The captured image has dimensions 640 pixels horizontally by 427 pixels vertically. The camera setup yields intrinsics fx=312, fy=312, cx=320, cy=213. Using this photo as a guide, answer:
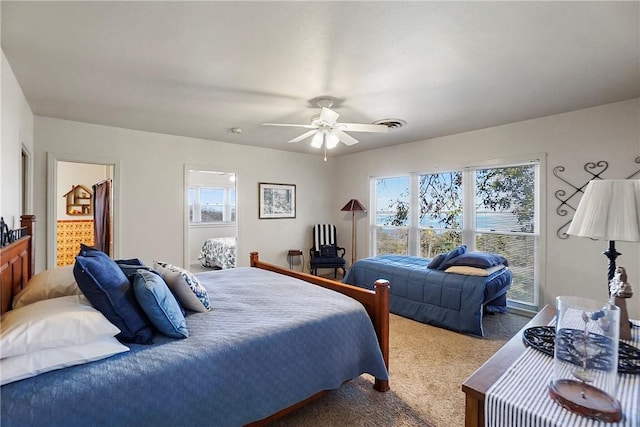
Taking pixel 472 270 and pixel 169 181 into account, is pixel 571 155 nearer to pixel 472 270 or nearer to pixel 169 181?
pixel 472 270

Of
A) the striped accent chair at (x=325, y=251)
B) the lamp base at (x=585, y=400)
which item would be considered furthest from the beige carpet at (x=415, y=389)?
the striped accent chair at (x=325, y=251)

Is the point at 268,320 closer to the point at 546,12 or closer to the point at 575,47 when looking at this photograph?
the point at 546,12

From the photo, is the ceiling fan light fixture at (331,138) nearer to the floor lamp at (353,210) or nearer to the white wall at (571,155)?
the white wall at (571,155)

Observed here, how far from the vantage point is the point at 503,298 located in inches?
151

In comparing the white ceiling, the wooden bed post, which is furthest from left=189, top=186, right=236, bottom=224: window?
the wooden bed post

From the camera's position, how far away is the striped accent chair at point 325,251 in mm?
5539

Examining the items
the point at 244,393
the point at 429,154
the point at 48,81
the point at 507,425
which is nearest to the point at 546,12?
the point at 507,425

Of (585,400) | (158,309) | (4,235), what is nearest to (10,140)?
(4,235)

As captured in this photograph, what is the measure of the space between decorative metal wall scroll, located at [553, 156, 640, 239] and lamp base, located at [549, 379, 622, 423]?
310cm

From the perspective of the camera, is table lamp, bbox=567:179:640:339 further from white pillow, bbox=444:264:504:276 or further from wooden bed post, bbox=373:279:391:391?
white pillow, bbox=444:264:504:276

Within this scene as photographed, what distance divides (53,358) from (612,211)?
7.96 feet

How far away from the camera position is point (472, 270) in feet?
11.0

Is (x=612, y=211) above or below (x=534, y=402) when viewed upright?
above

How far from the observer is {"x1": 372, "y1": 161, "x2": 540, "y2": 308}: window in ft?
12.9
